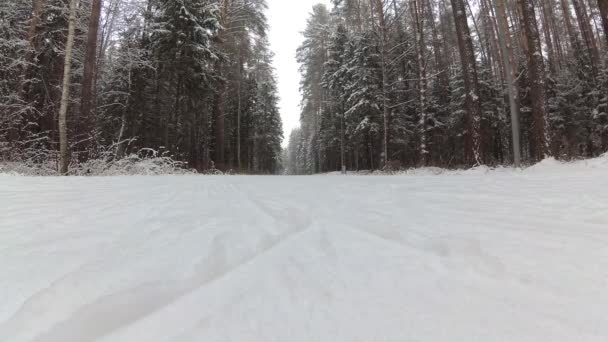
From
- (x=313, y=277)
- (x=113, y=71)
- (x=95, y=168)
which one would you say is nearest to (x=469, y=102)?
(x=313, y=277)

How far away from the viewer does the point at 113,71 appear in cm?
1415

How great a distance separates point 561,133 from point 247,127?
21.9 metres

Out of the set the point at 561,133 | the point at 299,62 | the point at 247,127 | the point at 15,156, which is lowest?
the point at 15,156

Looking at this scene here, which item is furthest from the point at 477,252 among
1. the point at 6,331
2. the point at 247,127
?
the point at 247,127

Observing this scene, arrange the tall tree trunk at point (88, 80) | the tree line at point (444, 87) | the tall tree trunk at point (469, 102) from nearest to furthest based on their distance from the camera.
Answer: the tall tree trunk at point (88, 80), the tall tree trunk at point (469, 102), the tree line at point (444, 87)

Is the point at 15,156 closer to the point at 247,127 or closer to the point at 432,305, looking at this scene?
the point at 432,305

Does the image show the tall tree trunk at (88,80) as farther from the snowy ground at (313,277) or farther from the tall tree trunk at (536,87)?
the tall tree trunk at (536,87)

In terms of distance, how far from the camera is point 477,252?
2.54ft

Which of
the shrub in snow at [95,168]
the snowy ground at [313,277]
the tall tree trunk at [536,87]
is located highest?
the tall tree trunk at [536,87]

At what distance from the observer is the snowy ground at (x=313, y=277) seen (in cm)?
48

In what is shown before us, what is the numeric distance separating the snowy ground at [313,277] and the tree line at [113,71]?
6.29 meters

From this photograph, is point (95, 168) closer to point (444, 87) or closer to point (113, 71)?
point (113, 71)

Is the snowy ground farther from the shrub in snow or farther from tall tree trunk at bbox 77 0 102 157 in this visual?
tall tree trunk at bbox 77 0 102 157

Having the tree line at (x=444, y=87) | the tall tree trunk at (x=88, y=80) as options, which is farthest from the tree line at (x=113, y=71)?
the tree line at (x=444, y=87)
